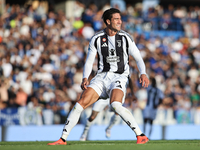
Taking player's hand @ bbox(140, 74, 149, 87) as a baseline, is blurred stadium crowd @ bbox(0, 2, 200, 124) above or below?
above

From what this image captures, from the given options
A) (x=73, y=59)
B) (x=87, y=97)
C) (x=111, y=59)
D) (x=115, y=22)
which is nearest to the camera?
(x=87, y=97)

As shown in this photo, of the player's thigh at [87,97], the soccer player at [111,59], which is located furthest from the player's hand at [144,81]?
the player's thigh at [87,97]

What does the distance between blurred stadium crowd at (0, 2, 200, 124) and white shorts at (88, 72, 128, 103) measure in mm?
6245

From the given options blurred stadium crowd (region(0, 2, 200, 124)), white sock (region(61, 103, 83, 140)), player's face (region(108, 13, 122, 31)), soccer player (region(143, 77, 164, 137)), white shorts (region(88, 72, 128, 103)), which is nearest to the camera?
white sock (region(61, 103, 83, 140))

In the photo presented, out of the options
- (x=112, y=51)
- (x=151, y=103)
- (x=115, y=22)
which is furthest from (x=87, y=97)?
(x=151, y=103)

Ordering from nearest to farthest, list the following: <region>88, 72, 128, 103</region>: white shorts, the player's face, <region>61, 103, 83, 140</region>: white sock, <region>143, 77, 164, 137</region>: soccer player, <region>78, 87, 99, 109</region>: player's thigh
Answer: <region>61, 103, 83, 140</region>: white sock, <region>78, 87, 99, 109</region>: player's thigh, <region>88, 72, 128, 103</region>: white shorts, the player's face, <region>143, 77, 164, 137</region>: soccer player

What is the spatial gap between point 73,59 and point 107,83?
31.2 ft

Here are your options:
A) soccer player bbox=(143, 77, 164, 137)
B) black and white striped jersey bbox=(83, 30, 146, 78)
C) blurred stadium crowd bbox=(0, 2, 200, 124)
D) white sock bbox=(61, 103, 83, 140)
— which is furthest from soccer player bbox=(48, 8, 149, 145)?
soccer player bbox=(143, 77, 164, 137)

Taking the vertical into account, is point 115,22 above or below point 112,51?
above

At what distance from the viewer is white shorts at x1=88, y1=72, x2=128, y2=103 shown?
6407 millimetres

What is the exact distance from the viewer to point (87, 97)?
6301 mm

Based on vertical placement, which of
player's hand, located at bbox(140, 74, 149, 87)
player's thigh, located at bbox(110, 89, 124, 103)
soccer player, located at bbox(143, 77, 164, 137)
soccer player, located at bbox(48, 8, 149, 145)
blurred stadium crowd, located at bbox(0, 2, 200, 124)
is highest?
blurred stadium crowd, located at bbox(0, 2, 200, 124)

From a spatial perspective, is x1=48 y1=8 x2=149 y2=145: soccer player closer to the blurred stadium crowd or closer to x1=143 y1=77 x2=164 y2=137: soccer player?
the blurred stadium crowd

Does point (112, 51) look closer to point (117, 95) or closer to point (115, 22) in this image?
point (115, 22)
